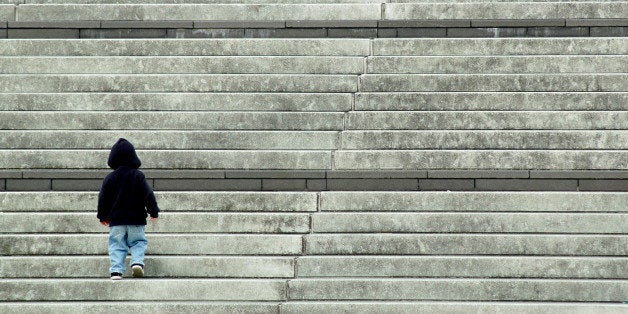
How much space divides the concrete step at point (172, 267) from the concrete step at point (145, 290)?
0.64 ft

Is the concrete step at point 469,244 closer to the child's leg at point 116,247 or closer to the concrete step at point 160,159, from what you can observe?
the concrete step at point 160,159

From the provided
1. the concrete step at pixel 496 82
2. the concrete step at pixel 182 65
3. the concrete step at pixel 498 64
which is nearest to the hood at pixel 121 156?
the concrete step at pixel 182 65

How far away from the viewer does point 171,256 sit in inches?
348

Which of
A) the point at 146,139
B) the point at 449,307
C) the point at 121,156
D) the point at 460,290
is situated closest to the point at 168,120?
the point at 146,139

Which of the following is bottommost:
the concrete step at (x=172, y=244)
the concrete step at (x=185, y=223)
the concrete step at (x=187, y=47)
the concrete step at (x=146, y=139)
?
the concrete step at (x=172, y=244)

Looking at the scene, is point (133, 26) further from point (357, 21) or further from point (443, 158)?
point (443, 158)

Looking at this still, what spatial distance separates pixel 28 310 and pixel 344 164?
3.06 m

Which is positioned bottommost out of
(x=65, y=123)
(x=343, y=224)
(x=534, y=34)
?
(x=343, y=224)

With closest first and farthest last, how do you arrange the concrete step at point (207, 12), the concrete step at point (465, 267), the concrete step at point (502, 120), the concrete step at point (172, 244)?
1. the concrete step at point (465, 267)
2. the concrete step at point (172, 244)
3. the concrete step at point (502, 120)
4. the concrete step at point (207, 12)

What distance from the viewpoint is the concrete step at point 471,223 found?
8930 millimetres

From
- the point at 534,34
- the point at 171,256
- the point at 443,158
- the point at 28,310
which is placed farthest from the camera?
the point at 534,34

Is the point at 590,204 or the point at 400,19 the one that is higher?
the point at 400,19

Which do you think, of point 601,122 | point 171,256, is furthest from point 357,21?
point 171,256

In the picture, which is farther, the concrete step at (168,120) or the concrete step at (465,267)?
the concrete step at (168,120)
